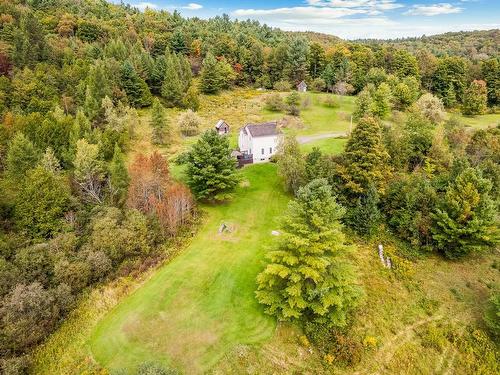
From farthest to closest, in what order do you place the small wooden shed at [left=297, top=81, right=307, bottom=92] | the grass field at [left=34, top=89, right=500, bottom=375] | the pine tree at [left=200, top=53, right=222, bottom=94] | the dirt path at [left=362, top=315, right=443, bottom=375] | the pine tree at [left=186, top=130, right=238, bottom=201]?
the small wooden shed at [left=297, top=81, right=307, bottom=92], the pine tree at [left=200, top=53, right=222, bottom=94], the pine tree at [left=186, top=130, right=238, bottom=201], the dirt path at [left=362, top=315, right=443, bottom=375], the grass field at [left=34, top=89, right=500, bottom=375]

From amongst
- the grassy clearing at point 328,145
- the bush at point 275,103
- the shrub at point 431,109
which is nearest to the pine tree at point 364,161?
the grassy clearing at point 328,145

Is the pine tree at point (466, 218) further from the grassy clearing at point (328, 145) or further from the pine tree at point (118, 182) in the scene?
the pine tree at point (118, 182)

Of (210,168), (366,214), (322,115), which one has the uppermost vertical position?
(210,168)

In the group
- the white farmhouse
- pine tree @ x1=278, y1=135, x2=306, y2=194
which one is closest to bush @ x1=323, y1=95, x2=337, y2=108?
the white farmhouse

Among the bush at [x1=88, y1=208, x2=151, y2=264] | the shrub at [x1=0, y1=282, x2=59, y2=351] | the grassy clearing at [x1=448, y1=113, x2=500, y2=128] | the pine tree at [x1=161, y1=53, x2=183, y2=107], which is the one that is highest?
the pine tree at [x1=161, y1=53, x2=183, y2=107]

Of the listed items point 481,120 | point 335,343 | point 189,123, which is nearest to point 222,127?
point 189,123

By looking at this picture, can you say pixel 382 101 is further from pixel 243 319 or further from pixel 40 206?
pixel 40 206

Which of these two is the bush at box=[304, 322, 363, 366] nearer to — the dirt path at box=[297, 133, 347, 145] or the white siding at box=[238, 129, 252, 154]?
the white siding at box=[238, 129, 252, 154]
